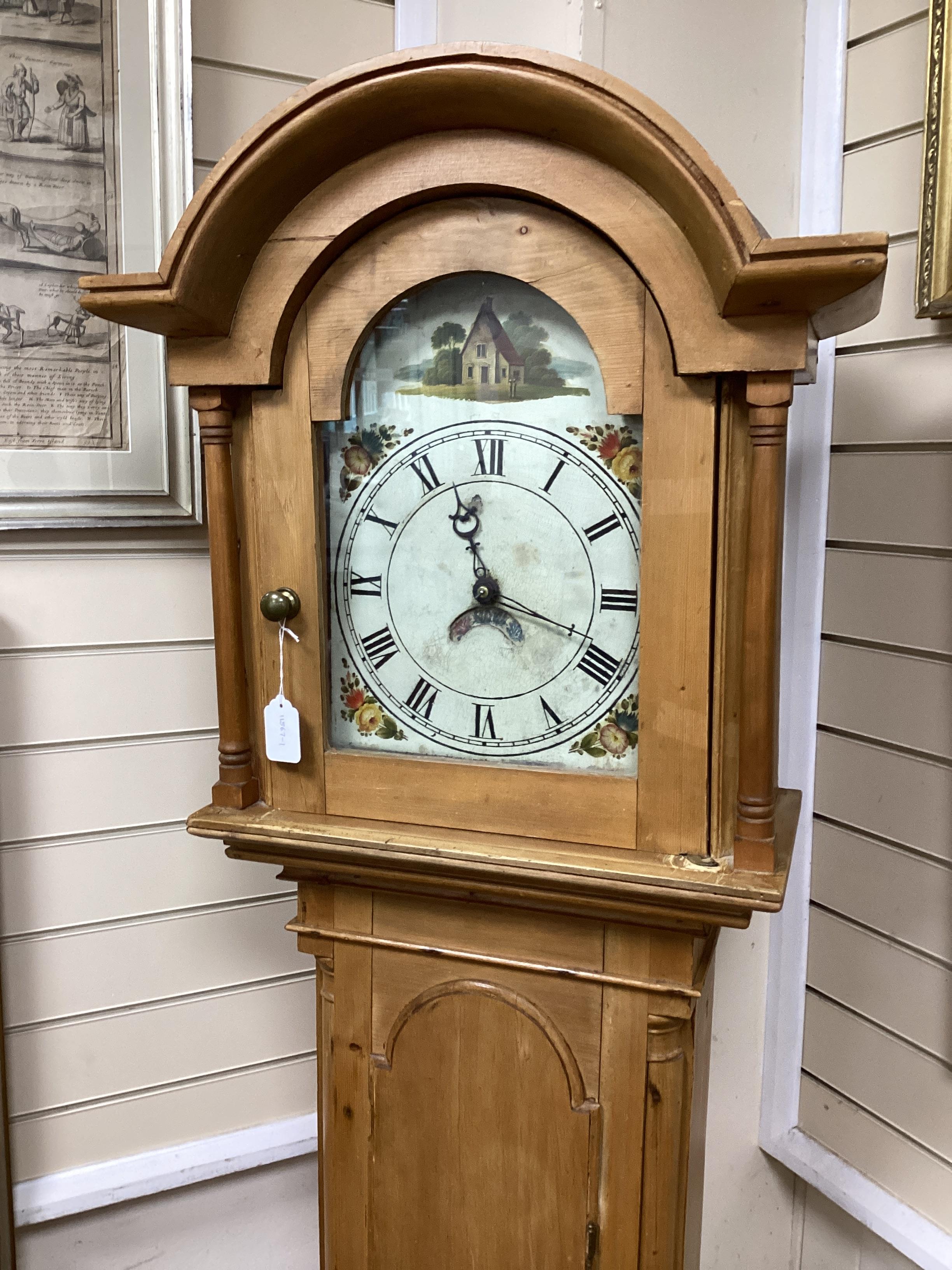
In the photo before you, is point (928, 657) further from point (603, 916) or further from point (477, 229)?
point (477, 229)

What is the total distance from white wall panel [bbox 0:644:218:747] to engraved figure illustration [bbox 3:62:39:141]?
64 centimetres

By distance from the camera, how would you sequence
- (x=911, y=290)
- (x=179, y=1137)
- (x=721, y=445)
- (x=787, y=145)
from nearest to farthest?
(x=721, y=445) → (x=911, y=290) → (x=787, y=145) → (x=179, y=1137)

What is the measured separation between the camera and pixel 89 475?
3.97 feet

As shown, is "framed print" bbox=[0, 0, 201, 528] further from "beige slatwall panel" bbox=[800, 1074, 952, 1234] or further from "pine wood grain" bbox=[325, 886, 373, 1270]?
"beige slatwall panel" bbox=[800, 1074, 952, 1234]

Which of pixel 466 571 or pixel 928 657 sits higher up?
pixel 466 571

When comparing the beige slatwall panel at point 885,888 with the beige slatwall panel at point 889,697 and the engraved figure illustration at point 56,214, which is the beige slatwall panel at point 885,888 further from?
the engraved figure illustration at point 56,214

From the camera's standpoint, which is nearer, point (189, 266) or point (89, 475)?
point (189, 266)

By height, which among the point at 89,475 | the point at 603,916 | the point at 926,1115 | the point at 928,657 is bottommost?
the point at 926,1115

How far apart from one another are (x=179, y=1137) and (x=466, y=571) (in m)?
1.02

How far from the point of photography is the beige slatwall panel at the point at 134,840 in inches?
48.8

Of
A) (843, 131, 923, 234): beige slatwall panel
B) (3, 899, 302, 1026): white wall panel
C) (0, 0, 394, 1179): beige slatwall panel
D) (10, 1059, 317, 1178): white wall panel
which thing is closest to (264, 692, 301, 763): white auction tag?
(0, 0, 394, 1179): beige slatwall panel

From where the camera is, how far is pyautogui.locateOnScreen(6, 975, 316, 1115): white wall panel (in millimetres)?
1293

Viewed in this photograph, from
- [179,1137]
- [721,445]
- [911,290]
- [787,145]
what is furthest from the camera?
[179,1137]

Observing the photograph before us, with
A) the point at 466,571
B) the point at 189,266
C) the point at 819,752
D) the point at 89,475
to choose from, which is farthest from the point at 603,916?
the point at 89,475
